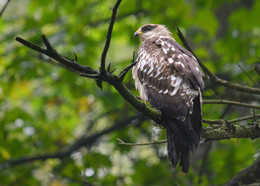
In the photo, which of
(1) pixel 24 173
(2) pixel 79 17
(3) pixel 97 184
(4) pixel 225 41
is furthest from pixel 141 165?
(2) pixel 79 17

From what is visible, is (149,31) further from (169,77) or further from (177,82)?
(177,82)

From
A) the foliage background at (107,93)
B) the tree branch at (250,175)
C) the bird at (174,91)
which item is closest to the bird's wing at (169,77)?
the bird at (174,91)

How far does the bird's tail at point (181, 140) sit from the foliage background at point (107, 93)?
43.5 inches

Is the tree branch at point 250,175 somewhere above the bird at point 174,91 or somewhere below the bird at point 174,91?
below

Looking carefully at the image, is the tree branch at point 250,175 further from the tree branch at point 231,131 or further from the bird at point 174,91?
the bird at point 174,91

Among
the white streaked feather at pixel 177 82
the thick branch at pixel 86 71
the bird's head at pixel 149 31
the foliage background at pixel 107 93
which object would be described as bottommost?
the foliage background at pixel 107 93

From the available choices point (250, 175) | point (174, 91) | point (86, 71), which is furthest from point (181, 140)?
point (250, 175)

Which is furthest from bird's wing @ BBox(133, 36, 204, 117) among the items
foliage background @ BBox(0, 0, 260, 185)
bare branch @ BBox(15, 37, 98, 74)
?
bare branch @ BBox(15, 37, 98, 74)

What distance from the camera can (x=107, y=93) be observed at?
21.7ft

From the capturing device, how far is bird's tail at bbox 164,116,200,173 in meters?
3.50

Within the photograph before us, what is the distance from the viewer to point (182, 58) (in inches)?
163

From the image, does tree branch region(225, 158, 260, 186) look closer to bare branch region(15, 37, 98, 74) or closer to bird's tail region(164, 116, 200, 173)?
bird's tail region(164, 116, 200, 173)

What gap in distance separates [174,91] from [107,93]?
2.94m

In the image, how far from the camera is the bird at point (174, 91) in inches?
140
